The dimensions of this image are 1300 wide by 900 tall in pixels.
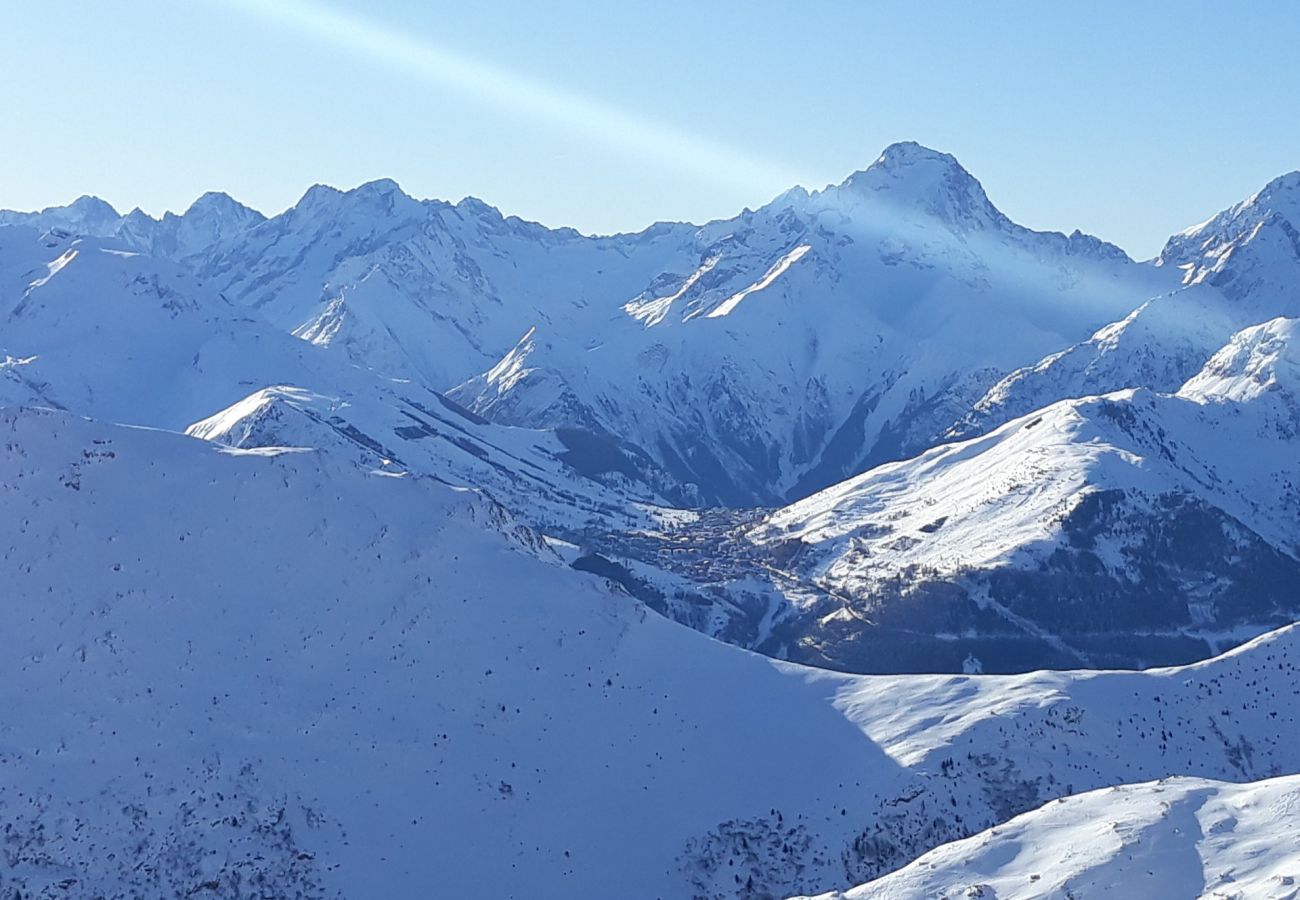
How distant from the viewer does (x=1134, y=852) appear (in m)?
85.8

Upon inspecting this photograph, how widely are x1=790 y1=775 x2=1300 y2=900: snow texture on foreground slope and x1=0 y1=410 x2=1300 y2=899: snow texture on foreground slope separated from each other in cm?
2678

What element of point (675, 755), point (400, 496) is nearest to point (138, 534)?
point (400, 496)

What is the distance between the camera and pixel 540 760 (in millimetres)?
132875

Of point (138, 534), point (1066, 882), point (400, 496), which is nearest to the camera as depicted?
point (1066, 882)

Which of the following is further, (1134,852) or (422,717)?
(422,717)

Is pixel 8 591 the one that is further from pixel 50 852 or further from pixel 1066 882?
pixel 1066 882

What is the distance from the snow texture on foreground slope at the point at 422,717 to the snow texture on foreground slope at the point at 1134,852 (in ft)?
87.8

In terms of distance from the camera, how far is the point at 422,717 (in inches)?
5285

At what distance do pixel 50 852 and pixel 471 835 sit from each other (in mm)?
30247

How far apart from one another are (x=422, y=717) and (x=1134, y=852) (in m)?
65.6

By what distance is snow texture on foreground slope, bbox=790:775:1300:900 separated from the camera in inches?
3211

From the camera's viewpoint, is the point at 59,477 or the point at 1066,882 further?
the point at 59,477

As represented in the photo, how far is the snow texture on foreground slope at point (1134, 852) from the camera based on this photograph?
8156cm

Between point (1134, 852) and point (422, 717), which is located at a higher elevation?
point (422, 717)
